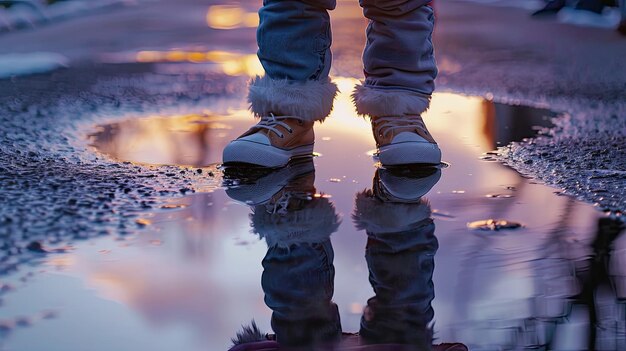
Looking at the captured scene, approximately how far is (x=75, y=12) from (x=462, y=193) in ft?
17.5

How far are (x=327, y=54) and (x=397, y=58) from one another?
19 centimetres

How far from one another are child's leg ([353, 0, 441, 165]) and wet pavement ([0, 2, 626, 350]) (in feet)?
0.33

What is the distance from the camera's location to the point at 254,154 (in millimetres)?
2270

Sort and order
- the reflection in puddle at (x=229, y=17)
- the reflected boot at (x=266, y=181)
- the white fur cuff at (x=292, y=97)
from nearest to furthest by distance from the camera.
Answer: the reflected boot at (x=266, y=181) < the white fur cuff at (x=292, y=97) < the reflection in puddle at (x=229, y=17)

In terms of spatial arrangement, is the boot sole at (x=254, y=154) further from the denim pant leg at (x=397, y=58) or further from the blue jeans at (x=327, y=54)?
the denim pant leg at (x=397, y=58)

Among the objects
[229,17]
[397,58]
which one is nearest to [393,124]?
[397,58]

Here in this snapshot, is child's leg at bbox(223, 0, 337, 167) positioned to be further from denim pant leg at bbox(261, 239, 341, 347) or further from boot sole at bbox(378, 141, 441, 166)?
denim pant leg at bbox(261, 239, 341, 347)

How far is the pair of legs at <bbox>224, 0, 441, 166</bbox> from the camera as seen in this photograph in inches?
92.7

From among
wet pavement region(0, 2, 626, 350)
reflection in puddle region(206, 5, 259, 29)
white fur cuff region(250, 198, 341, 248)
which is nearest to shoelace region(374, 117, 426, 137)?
wet pavement region(0, 2, 626, 350)

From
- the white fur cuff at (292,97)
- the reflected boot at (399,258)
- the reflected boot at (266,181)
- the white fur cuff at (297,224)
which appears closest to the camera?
the reflected boot at (399,258)

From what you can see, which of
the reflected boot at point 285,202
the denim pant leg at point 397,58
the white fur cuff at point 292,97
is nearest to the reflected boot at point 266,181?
the reflected boot at point 285,202

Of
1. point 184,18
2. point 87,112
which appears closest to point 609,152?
point 87,112

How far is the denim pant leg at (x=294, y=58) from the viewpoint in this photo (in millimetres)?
2367

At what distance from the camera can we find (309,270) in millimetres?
1525
